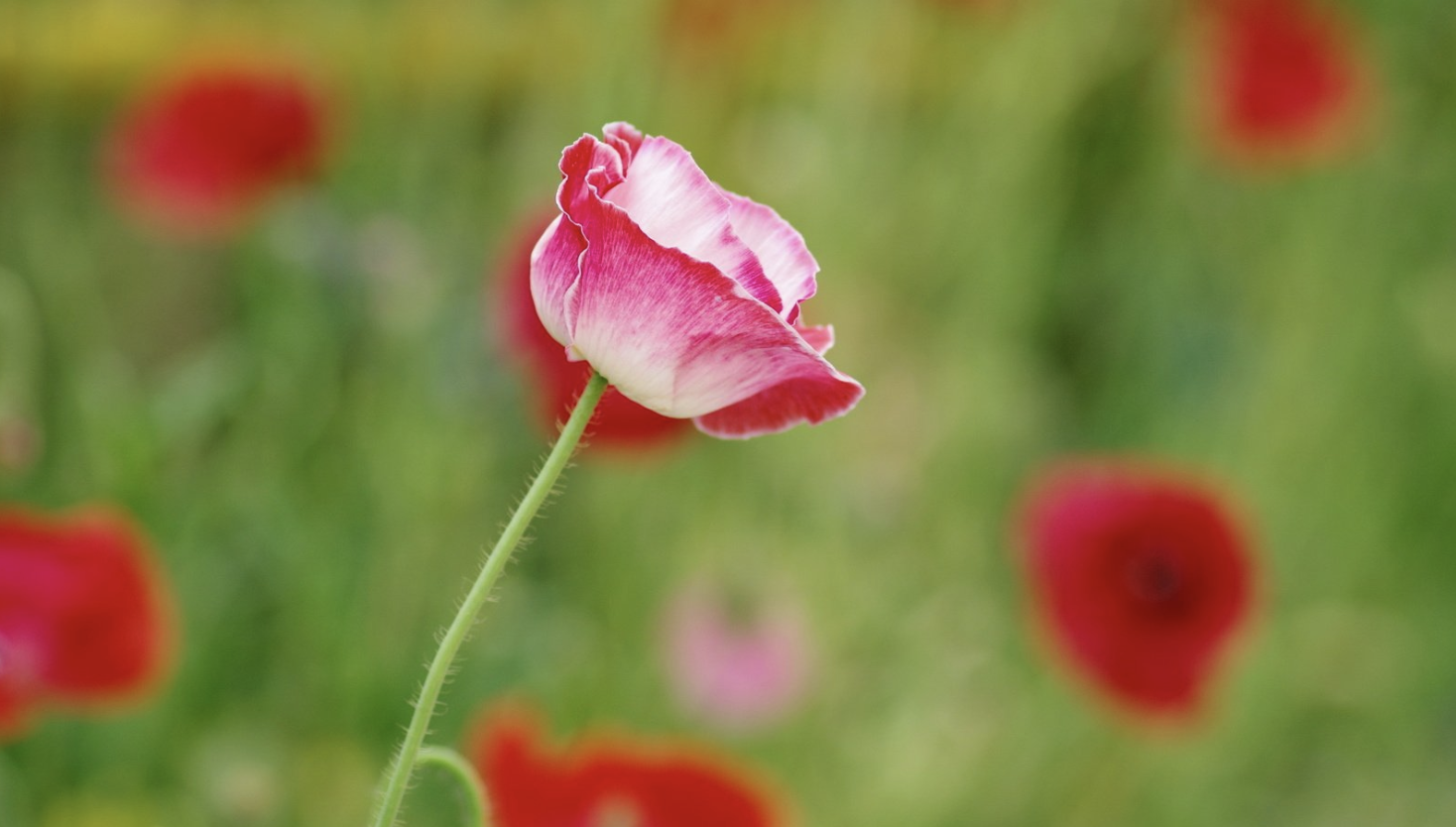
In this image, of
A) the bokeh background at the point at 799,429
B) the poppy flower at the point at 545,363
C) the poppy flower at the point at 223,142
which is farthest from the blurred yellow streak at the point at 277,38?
the poppy flower at the point at 545,363

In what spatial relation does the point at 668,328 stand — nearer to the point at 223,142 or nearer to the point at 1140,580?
the point at 1140,580

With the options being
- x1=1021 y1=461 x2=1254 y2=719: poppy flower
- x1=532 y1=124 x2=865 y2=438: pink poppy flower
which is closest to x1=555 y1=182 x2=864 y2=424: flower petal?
x1=532 y1=124 x2=865 y2=438: pink poppy flower

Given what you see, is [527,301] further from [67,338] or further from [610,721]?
[67,338]

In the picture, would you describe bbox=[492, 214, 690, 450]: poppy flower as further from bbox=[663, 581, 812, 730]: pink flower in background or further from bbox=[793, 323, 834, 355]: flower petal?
bbox=[793, 323, 834, 355]: flower petal

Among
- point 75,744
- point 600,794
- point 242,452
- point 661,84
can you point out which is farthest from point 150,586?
point 661,84

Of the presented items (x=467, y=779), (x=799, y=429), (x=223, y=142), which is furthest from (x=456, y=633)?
(x=799, y=429)
